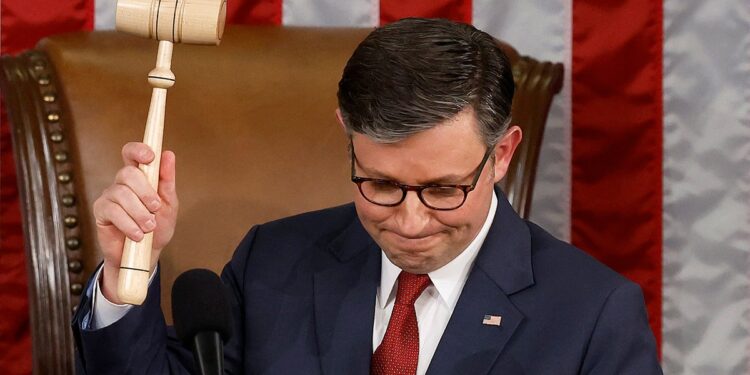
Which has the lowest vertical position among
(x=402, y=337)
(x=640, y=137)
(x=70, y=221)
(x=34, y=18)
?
(x=402, y=337)

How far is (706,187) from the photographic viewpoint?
2.37 meters

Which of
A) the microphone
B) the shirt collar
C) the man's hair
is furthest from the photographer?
the shirt collar

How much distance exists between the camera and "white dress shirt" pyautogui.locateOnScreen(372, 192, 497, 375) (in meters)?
1.76

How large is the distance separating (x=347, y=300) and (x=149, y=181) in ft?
1.54

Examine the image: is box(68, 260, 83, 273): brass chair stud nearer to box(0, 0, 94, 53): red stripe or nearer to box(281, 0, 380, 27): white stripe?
box(0, 0, 94, 53): red stripe

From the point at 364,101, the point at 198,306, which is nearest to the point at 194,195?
the point at 364,101

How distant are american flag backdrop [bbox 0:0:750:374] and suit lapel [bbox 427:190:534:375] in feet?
2.05

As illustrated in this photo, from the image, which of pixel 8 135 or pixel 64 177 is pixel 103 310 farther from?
pixel 8 135

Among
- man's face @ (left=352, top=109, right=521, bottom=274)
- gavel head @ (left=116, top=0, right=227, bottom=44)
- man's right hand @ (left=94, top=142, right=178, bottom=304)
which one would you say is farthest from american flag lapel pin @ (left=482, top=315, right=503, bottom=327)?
gavel head @ (left=116, top=0, right=227, bottom=44)

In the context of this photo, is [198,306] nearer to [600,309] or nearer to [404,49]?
[404,49]

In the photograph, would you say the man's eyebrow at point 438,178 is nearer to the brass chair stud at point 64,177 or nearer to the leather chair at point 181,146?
the leather chair at point 181,146

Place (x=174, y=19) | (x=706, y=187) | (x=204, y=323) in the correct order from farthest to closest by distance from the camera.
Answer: (x=706, y=187) → (x=174, y=19) → (x=204, y=323)

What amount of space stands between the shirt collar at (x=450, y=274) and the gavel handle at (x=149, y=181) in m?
0.47

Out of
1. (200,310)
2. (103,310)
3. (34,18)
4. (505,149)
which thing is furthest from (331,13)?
(200,310)
